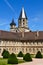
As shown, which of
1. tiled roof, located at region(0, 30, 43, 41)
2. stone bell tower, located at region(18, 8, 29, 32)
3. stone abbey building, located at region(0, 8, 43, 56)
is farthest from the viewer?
stone bell tower, located at region(18, 8, 29, 32)

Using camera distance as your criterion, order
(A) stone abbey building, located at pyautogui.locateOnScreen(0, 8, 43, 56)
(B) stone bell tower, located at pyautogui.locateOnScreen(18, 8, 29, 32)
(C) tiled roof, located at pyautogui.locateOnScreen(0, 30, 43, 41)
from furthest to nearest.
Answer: (B) stone bell tower, located at pyautogui.locateOnScreen(18, 8, 29, 32)
(C) tiled roof, located at pyautogui.locateOnScreen(0, 30, 43, 41)
(A) stone abbey building, located at pyautogui.locateOnScreen(0, 8, 43, 56)

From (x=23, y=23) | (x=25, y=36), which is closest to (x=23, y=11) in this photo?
(x=23, y=23)

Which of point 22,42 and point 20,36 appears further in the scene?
point 20,36

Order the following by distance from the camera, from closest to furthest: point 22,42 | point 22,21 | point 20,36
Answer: point 22,42, point 20,36, point 22,21

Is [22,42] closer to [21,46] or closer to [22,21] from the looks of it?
[21,46]

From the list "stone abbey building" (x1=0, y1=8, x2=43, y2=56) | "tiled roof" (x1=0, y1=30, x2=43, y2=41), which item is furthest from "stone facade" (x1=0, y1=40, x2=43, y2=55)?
"tiled roof" (x1=0, y1=30, x2=43, y2=41)

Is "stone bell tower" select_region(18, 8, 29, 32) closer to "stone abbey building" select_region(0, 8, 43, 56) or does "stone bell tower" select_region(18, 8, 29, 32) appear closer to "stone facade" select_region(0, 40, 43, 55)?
"stone abbey building" select_region(0, 8, 43, 56)

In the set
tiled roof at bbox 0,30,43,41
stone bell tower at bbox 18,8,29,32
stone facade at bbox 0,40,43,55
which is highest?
stone bell tower at bbox 18,8,29,32

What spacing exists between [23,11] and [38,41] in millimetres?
38509

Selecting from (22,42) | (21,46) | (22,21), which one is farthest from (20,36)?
(22,21)

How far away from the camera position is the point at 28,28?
10619 cm

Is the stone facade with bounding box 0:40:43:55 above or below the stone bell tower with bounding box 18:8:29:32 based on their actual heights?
below

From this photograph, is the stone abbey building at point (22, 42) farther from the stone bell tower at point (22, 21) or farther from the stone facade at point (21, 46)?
the stone bell tower at point (22, 21)

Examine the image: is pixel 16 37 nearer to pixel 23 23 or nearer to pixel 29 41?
pixel 29 41
